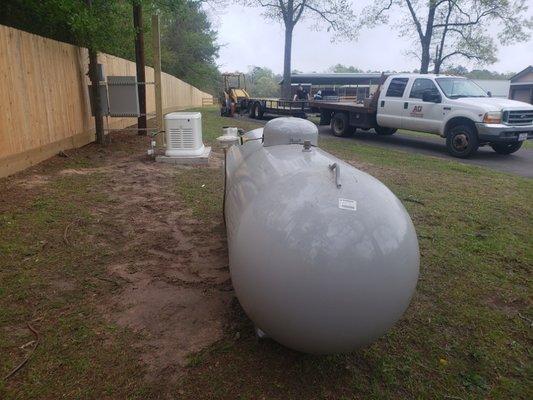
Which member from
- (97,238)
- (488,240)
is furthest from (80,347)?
(488,240)

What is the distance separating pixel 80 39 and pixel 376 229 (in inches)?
361

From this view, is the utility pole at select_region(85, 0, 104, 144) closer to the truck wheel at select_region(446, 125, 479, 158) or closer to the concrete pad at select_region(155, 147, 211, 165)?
the concrete pad at select_region(155, 147, 211, 165)

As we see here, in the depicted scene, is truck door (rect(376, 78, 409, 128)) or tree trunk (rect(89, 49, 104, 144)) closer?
tree trunk (rect(89, 49, 104, 144))

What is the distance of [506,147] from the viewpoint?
37.3ft

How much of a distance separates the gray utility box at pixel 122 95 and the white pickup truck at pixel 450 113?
23.9 feet

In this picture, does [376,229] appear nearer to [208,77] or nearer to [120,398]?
[120,398]

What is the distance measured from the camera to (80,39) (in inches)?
360

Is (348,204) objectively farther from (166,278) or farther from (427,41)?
(427,41)

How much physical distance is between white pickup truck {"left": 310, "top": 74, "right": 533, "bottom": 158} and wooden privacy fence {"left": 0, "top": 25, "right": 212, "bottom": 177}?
→ 339 inches

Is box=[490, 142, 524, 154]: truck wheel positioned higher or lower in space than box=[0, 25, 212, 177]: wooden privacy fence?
lower

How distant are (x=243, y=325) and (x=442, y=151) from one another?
1056 centimetres

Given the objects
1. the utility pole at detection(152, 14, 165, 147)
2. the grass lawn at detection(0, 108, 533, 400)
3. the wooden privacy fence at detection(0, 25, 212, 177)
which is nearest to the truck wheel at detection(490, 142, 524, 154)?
the grass lawn at detection(0, 108, 533, 400)

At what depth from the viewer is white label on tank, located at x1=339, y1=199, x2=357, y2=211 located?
89.0 inches

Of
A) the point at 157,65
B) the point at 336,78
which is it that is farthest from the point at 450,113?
the point at 336,78
